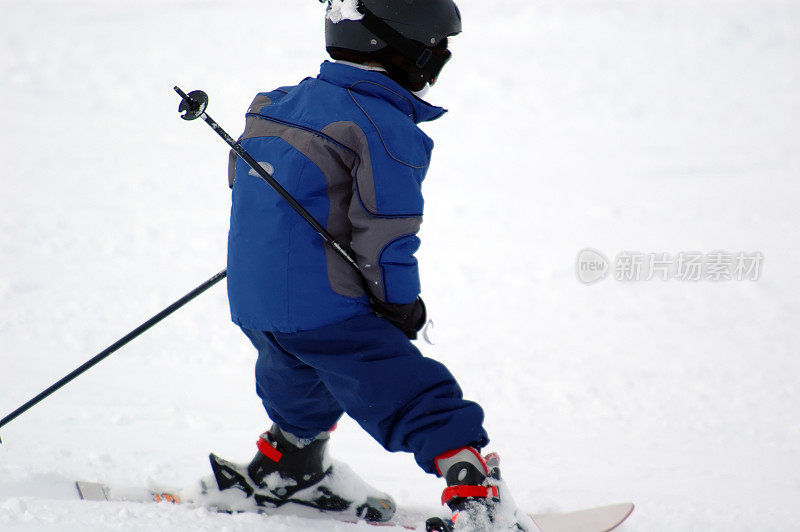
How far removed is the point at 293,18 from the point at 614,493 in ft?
30.4

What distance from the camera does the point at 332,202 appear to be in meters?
2.10

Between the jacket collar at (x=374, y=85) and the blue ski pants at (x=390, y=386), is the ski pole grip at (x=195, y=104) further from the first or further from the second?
the blue ski pants at (x=390, y=386)

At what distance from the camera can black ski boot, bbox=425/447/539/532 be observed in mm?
2014

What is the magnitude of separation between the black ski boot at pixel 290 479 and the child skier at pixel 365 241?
0.56 meters

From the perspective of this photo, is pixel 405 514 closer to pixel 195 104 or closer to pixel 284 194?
pixel 284 194

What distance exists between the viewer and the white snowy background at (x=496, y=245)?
10.3 ft

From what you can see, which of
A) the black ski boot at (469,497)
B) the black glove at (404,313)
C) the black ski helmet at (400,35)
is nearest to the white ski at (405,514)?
the black ski boot at (469,497)

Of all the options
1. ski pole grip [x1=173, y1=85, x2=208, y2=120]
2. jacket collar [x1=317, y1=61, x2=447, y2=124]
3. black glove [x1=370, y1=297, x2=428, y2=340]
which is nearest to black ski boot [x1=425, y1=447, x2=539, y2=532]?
black glove [x1=370, y1=297, x2=428, y2=340]

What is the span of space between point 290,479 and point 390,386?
2.69 feet

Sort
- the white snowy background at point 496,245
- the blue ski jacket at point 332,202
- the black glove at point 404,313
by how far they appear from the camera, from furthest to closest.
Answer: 1. the white snowy background at point 496,245
2. the black glove at point 404,313
3. the blue ski jacket at point 332,202

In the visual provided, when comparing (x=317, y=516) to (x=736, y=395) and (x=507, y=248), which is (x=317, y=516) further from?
(x=507, y=248)

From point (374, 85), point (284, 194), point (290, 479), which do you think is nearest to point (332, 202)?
point (284, 194)

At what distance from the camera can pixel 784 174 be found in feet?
23.4

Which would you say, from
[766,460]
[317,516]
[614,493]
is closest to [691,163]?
[766,460]
